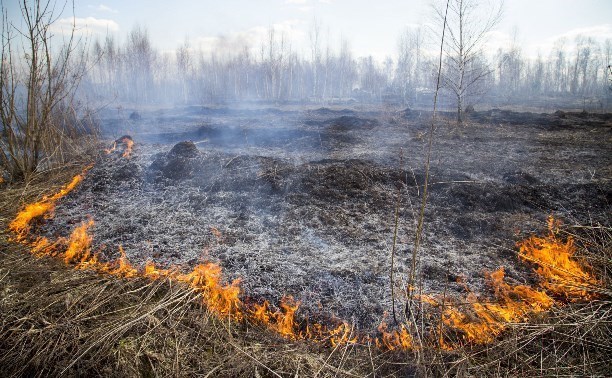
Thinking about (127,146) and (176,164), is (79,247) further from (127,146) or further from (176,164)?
(127,146)

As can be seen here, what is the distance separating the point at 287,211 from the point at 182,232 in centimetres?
163

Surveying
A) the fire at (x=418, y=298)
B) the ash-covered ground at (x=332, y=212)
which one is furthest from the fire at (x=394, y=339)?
the ash-covered ground at (x=332, y=212)

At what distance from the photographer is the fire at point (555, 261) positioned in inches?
122

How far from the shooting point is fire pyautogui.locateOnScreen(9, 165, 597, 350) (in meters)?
2.65

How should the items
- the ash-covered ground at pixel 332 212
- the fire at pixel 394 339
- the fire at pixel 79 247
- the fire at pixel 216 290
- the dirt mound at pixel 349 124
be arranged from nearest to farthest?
the fire at pixel 394 339
the fire at pixel 216 290
the ash-covered ground at pixel 332 212
the fire at pixel 79 247
the dirt mound at pixel 349 124

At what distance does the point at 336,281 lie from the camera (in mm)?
3443

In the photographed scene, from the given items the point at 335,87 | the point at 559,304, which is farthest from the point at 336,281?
the point at 335,87

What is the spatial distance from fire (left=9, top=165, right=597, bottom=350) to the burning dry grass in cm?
1

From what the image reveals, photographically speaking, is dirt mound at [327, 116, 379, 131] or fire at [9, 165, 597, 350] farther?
dirt mound at [327, 116, 379, 131]

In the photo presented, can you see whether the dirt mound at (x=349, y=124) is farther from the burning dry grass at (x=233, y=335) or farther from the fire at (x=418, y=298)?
the burning dry grass at (x=233, y=335)

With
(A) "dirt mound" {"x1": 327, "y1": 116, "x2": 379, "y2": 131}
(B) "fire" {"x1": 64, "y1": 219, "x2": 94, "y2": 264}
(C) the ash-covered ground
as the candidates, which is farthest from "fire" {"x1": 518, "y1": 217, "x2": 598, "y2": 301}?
(A) "dirt mound" {"x1": 327, "y1": 116, "x2": 379, "y2": 131}

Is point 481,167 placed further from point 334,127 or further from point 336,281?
point 334,127

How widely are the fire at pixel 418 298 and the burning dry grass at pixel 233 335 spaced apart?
0.04ft

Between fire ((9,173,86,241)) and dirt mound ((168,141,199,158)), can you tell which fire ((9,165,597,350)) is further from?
dirt mound ((168,141,199,158))
